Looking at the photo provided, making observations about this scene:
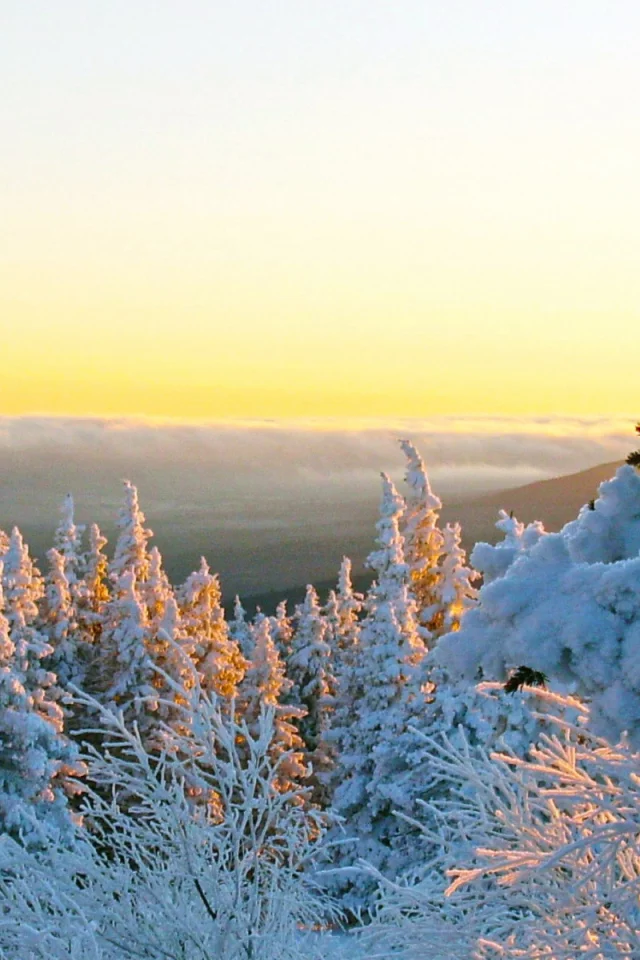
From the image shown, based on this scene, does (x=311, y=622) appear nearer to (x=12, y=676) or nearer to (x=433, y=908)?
(x=12, y=676)

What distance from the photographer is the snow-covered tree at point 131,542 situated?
129ft

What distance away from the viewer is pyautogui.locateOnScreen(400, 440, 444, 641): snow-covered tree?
37750mm

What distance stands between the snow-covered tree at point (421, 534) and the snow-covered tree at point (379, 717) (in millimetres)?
4743

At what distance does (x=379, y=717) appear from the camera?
3050 cm

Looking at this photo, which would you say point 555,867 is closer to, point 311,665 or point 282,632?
point 311,665

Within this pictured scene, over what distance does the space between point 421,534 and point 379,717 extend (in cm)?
904

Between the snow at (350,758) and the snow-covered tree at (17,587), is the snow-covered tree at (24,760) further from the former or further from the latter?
the snow-covered tree at (17,587)

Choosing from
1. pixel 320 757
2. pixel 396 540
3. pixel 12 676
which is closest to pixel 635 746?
pixel 12 676

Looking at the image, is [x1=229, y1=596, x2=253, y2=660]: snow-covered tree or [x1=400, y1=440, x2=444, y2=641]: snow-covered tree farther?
[x1=229, y1=596, x2=253, y2=660]: snow-covered tree

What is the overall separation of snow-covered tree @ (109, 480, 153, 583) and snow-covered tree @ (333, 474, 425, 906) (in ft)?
33.7

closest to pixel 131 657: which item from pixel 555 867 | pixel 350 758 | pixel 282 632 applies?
pixel 350 758

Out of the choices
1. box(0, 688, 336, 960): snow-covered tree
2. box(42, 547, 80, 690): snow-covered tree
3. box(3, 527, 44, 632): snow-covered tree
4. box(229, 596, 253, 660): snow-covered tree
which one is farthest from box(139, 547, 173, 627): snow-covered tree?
box(0, 688, 336, 960): snow-covered tree

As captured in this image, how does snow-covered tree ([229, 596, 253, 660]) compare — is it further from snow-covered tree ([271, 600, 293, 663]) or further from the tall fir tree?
the tall fir tree

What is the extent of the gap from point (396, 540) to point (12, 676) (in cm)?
1309
